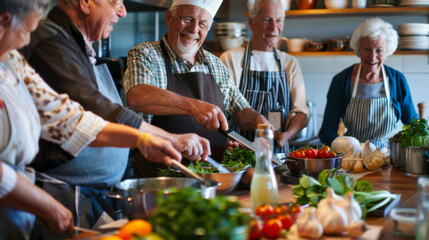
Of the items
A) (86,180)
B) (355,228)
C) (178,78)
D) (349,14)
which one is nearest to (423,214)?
(355,228)

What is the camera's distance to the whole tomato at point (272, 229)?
1330 millimetres

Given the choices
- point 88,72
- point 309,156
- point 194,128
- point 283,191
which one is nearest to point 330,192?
point 283,191

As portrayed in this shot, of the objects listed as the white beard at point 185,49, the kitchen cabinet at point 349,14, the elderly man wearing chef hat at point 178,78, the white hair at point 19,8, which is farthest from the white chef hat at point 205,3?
the kitchen cabinet at point 349,14

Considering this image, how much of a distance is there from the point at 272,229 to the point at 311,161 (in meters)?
0.81

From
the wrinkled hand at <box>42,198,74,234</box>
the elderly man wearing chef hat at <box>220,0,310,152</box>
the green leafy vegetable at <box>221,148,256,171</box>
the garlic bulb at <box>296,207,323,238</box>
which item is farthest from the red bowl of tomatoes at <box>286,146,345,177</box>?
the elderly man wearing chef hat at <box>220,0,310,152</box>

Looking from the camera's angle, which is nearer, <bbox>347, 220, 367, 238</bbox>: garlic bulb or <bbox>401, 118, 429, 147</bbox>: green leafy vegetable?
<bbox>347, 220, 367, 238</bbox>: garlic bulb

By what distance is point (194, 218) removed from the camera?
1056mm

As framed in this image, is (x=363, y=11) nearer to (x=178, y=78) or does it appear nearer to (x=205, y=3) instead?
(x=205, y=3)

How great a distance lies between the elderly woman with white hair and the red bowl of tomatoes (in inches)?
58.7

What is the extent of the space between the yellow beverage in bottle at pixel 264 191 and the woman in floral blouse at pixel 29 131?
249 mm

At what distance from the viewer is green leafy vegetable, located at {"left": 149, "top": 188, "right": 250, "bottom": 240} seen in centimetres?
104

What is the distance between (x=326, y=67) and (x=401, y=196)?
10.6 feet

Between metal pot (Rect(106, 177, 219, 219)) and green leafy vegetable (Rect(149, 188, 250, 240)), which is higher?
green leafy vegetable (Rect(149, 188, 250, 240))

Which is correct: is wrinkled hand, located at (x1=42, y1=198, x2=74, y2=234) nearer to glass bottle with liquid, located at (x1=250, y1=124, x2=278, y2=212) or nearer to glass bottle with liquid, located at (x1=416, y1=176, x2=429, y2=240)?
glass bottle with liquid, located at (x1=250, y1=124, x2=278, y2=212)
